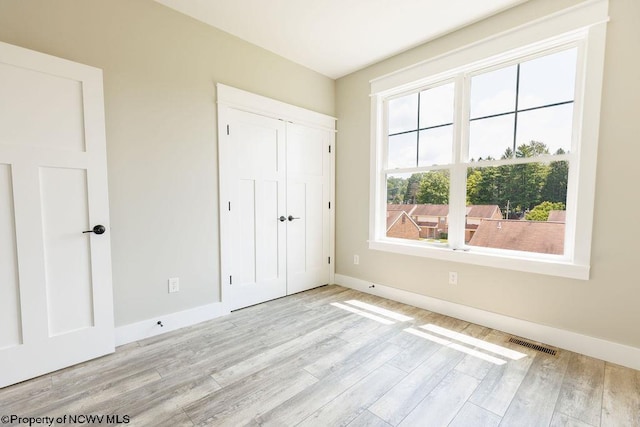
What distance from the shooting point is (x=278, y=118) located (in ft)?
10.2

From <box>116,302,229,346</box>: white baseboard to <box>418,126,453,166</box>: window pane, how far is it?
8.39ft

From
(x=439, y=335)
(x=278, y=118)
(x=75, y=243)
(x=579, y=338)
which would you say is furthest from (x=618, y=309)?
(x=75, y=243)

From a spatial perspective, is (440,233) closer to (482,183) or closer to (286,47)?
(482,183)

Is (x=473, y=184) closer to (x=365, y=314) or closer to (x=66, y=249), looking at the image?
(x=365, y=314)

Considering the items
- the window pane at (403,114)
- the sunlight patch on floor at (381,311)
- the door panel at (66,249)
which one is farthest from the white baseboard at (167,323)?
the window pane at (403,114)

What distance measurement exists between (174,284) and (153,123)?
4.47ft

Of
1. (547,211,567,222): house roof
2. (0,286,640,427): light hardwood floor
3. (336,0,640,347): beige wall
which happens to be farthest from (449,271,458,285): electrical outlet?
(547,211,567,222): house roof

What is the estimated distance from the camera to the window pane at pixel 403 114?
9.99ft

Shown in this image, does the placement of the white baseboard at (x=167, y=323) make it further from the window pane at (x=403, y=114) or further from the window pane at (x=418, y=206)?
the window pane at (x=403, y=114)

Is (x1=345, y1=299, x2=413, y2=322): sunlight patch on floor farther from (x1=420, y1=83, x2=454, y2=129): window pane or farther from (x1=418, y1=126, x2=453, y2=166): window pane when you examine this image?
(x1=420, y1=83, x2=454, y2=129): window pane

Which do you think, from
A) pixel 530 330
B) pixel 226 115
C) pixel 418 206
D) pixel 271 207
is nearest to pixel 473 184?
pixel 418 206

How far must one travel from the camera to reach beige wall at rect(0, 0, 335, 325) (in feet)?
6.43

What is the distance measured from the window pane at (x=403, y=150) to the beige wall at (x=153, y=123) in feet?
5.71

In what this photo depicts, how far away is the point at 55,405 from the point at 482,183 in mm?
3379
